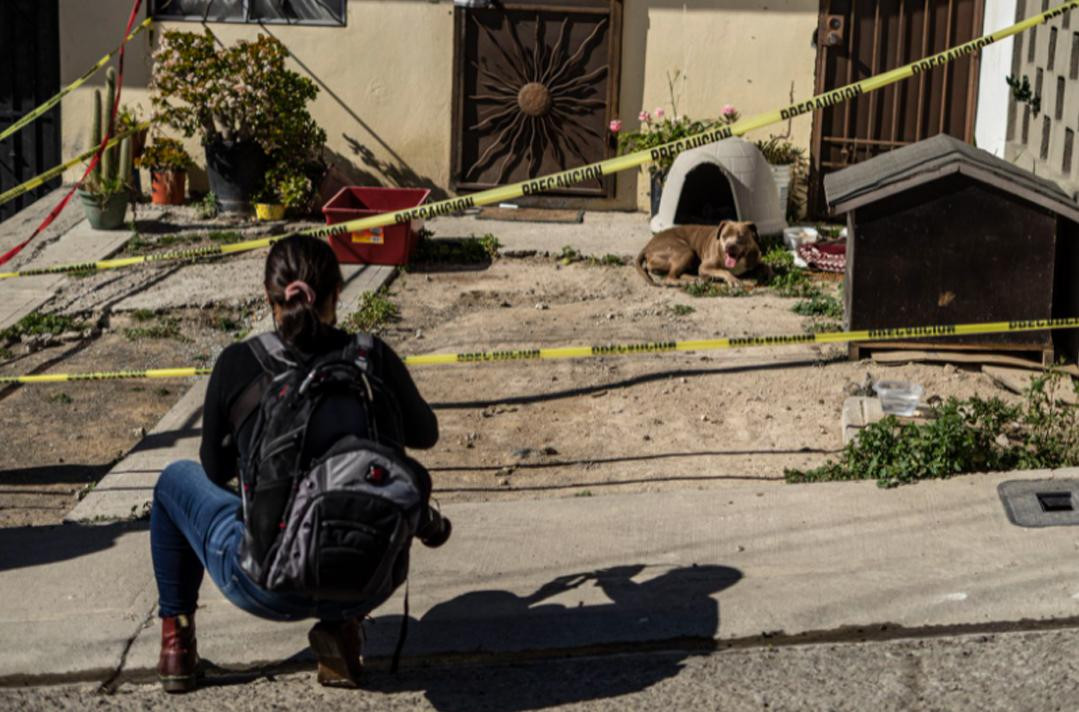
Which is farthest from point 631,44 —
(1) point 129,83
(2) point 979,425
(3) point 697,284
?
(2) point 979,425

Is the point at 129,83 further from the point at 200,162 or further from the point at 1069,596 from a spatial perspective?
the point at 1069,596

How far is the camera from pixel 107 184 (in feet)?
40.4

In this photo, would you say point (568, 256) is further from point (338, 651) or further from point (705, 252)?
point (338, 651)

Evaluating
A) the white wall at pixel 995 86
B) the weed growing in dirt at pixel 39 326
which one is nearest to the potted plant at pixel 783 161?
the white wall at pixel 995 86

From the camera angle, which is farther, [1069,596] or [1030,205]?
[1030,205]

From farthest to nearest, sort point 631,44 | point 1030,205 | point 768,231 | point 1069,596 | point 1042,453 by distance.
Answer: point 631,44
point 768,231
point 1030,205
point 1042,453
point 1069,596

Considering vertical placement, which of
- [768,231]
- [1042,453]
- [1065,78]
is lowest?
[1042,453]

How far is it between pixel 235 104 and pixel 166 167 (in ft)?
3.21

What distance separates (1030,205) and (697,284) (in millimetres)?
3147

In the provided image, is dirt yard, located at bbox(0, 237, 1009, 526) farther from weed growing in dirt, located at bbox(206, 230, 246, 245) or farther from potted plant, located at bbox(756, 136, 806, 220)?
potted plant, located at bbox(756, 136, 806, 220)

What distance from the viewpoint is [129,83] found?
1357 centimetres

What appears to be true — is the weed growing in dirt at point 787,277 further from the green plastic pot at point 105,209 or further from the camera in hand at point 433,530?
the camera in hand at point 433,530

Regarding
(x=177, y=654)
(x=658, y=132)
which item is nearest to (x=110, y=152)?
(x=658, y=132)

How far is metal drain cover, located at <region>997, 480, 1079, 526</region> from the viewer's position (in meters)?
5.70
